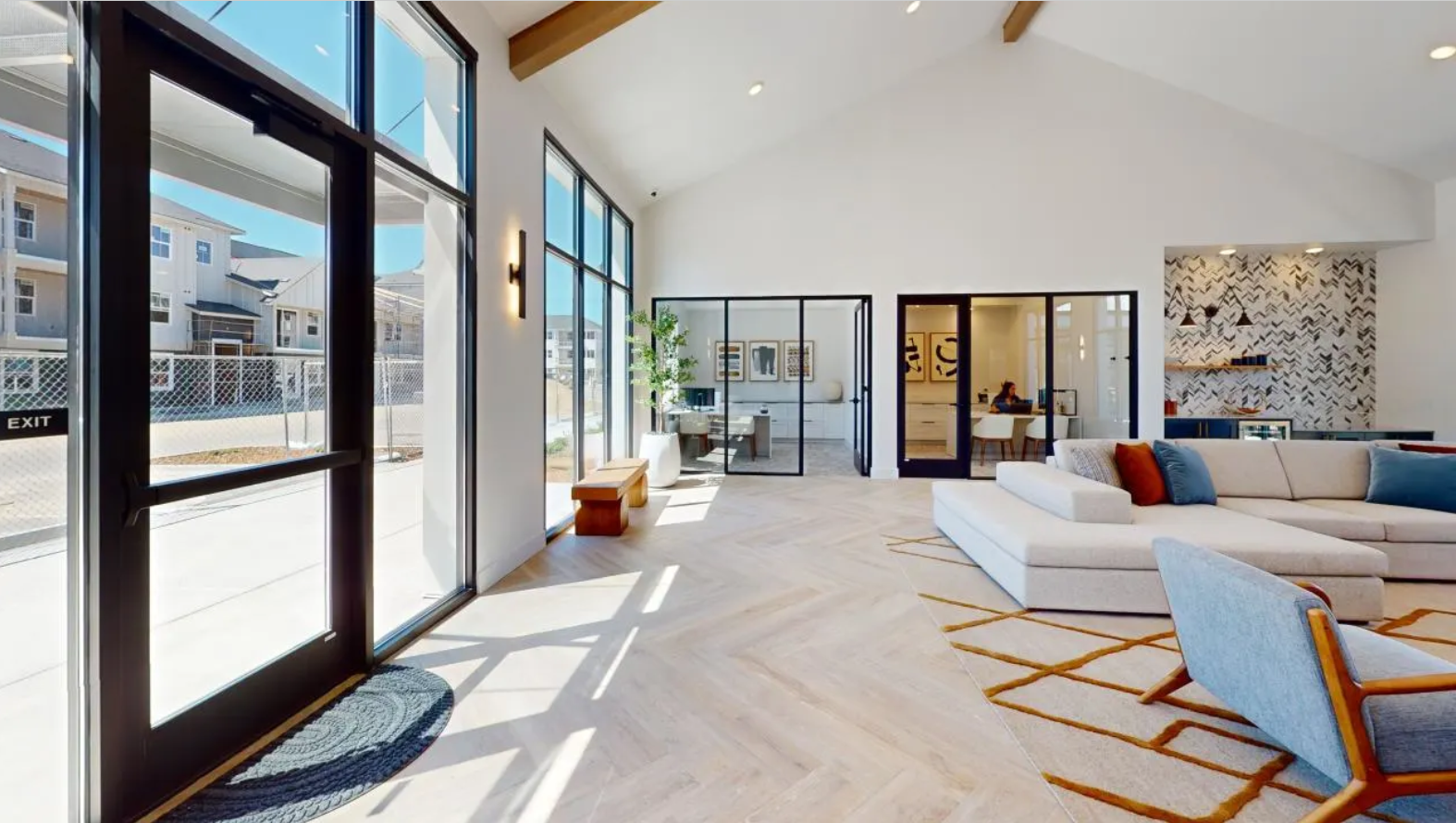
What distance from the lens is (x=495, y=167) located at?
365 centimetres

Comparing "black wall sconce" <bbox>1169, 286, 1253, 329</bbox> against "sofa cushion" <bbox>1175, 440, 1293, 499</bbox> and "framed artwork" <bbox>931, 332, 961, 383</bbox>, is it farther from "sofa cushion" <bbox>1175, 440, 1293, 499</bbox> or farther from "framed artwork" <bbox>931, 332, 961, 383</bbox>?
"sofa cushion" <bbox>1175, 440, 1293, 499</bbox>

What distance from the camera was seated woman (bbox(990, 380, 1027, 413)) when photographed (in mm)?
7992

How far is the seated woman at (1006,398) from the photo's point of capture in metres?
7.99

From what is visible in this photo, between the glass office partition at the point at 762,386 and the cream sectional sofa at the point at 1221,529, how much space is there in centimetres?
394

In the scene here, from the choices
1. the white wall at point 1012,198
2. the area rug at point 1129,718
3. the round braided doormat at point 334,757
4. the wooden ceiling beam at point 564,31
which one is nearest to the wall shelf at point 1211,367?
the white wall at point 1012,198

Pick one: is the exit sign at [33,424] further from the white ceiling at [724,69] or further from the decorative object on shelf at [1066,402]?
the decorative object on shelf at [1066,402]

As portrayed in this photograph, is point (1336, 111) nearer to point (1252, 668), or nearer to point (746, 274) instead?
point (746, 274)

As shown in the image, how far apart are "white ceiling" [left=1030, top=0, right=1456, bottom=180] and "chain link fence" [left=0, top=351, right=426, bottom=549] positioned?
747 cm

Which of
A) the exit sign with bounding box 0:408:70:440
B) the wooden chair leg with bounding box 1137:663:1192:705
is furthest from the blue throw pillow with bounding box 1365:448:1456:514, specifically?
the exit sign with bounding box 0:408:70:440

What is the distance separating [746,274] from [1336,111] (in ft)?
20.4

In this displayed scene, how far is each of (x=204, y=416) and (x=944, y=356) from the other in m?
7.14

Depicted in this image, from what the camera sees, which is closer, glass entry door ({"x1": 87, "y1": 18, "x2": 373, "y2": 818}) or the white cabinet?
glass entry door ({"x1": 87, "y1": 18, "x2": 373, "y2": 818})

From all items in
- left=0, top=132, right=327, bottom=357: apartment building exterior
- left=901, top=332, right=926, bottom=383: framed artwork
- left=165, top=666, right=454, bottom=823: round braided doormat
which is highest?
left=901, top=332, right=926, bottom=383: framed artwork

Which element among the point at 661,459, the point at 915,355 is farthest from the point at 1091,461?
the point at 661,459
